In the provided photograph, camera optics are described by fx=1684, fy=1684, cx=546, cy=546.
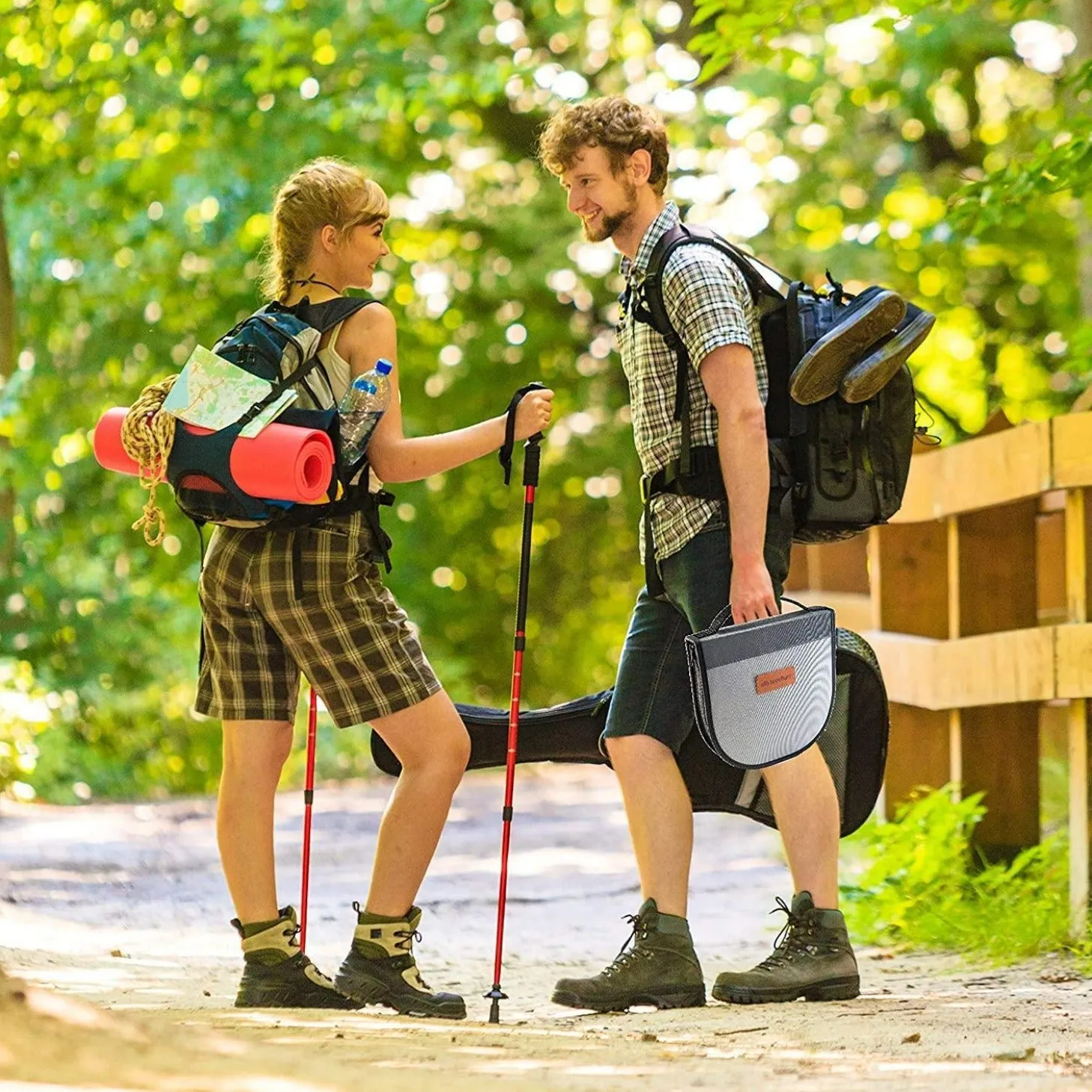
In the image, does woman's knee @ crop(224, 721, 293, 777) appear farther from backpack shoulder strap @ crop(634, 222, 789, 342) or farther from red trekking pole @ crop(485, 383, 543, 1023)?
backpack shoulder strap @ crop(634, 222, 789, 342)

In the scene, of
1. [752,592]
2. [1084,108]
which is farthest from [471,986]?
[1084,108]

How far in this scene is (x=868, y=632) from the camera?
6469 mm

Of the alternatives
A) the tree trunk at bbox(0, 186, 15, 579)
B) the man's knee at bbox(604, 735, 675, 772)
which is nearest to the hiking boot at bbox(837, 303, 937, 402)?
the man's knee at bbox(604, 735, 675, 772)

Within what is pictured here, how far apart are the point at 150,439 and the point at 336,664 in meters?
0.65

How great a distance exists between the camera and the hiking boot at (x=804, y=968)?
3941mm

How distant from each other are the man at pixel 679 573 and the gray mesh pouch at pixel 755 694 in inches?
3.2

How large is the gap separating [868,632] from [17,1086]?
4567 mm

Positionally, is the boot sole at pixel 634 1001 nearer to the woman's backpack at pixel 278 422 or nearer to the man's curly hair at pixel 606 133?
the woman's backpack at pixel 278 422

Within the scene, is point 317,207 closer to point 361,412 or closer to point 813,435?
point 361,412

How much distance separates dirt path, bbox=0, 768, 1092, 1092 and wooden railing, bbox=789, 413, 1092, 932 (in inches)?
29.6

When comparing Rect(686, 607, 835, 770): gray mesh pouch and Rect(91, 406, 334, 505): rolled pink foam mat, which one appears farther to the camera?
Rect(686, 607, 835, 770): gray mesh pouch

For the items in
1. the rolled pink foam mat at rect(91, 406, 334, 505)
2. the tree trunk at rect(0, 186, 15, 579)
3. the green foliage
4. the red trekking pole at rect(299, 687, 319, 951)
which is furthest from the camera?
the tree trunk at rect(0, 186, 15, 579)

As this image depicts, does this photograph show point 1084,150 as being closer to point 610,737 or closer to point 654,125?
point 654,125

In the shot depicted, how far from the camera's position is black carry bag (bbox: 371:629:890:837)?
14.3 ft
